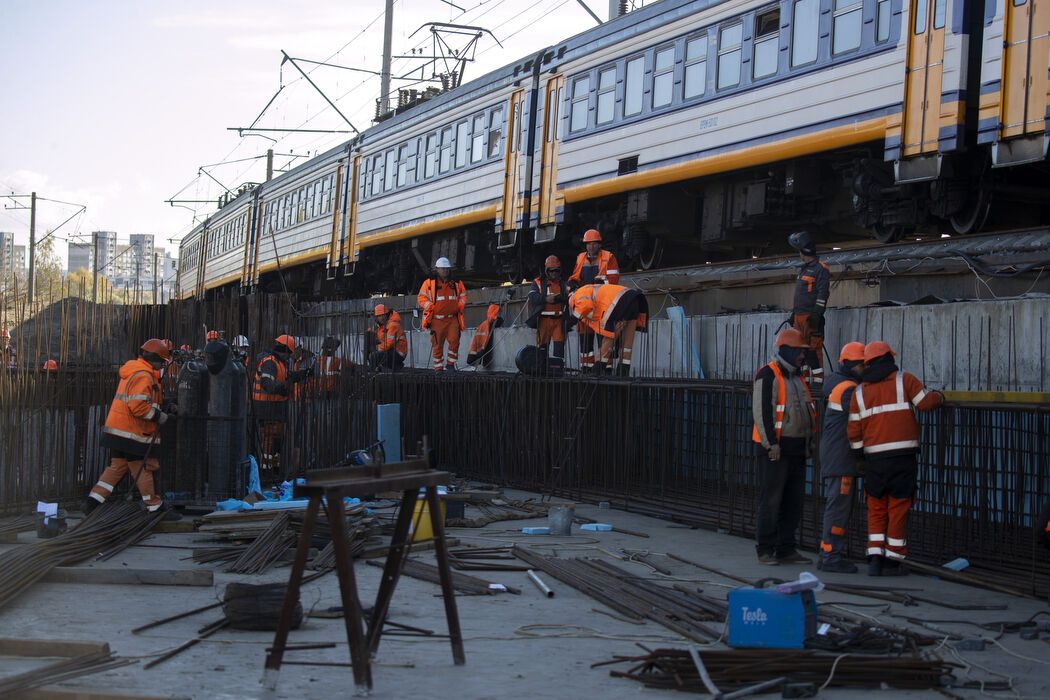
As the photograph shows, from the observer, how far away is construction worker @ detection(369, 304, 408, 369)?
1769 centimetres

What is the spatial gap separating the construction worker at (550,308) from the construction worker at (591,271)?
1.65 ft

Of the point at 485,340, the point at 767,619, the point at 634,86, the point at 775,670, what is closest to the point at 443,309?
the point at 485,340

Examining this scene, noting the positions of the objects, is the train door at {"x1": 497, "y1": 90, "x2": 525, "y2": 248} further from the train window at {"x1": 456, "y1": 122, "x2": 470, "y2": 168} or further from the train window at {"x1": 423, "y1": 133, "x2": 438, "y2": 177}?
the train window at {"x1": 423, "y1": 133, "x2": 438, "y2": 177}

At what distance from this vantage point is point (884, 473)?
8492 millimetres

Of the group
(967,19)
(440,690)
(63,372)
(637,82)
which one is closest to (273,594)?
(440,690)

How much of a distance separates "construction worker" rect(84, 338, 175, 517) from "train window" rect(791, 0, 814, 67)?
25.4ft

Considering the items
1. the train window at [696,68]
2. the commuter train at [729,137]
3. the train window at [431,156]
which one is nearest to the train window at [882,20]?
the commuter train at [729,137]

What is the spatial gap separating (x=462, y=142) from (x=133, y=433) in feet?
43.0

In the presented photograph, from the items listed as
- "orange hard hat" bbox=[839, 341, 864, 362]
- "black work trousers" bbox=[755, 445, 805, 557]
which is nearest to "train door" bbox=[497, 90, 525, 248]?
"black work trousers" bbox=[755, 445, 805, 557]

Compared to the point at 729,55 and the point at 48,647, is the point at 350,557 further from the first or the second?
the point at 729,55

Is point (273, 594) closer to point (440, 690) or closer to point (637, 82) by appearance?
point (440, 690)

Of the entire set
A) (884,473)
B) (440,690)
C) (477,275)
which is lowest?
(440,690)

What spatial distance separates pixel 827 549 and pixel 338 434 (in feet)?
20.3

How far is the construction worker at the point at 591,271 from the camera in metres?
14.4
